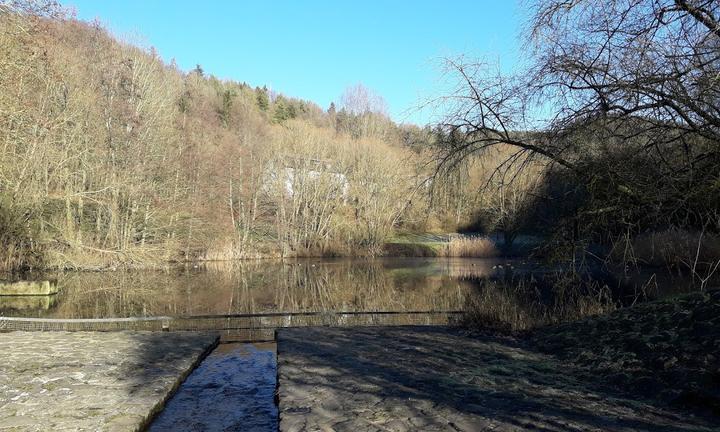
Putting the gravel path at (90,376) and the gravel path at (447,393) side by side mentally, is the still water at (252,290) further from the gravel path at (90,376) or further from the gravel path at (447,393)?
the gravel path at (447,393)

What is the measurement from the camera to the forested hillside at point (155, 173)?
13.9 metres

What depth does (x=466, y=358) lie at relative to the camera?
25.7 feet

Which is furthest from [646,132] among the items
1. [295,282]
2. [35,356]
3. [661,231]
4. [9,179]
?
[9,179]

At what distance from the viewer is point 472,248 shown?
4112 centimetres

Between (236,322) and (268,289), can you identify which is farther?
(268,289)

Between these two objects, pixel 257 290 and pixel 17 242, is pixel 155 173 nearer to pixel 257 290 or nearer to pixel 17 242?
pixel 17 242

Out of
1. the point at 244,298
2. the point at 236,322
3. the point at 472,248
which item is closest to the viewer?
the point at 236,322

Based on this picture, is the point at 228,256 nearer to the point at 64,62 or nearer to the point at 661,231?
the point at 64,62

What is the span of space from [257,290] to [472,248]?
23.1m

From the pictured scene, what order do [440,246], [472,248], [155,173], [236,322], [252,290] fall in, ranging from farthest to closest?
[440,246] < [472,248] < [155,173] < [252,290] < [236,322]

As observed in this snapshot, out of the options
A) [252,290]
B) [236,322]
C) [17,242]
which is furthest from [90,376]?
[17,242]

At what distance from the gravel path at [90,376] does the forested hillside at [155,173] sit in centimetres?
488

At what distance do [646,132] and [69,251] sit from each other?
87.0ft

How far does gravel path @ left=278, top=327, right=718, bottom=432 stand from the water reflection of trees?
7.40 m
